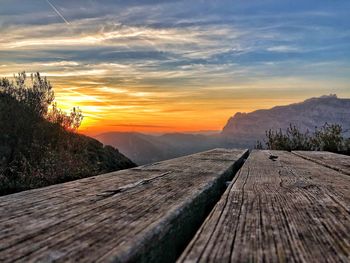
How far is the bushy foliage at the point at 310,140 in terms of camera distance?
38.7 ft

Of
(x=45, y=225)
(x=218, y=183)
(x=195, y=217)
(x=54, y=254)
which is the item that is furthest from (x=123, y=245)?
(x=218, y=183)

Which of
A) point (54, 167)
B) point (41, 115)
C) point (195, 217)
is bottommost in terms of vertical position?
point (54, 167)

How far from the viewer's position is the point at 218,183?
6.50 feet

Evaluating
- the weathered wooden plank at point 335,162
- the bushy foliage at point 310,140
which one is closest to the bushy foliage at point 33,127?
the bushy foliage at point 310,140

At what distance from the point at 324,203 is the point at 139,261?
2.88ft

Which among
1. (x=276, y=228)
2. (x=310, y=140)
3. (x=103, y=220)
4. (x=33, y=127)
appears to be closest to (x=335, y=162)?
(x=276, y=228)

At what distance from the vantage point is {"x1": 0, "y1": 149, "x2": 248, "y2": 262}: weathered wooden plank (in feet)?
2.63

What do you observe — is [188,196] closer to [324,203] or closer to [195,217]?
[195,217]

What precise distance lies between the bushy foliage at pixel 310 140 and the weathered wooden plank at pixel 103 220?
426 inches

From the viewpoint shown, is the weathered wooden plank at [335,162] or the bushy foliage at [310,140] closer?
the weathered wooden plank at [335,162]

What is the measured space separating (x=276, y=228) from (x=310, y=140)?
42.0 feet

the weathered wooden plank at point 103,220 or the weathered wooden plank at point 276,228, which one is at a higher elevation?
the weathered wooden plank at point 103,220

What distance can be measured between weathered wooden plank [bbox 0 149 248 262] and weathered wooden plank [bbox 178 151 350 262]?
11 cm

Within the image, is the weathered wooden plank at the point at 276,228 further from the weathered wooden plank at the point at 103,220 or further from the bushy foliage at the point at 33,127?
the bushy foliage at the point at 33,127
